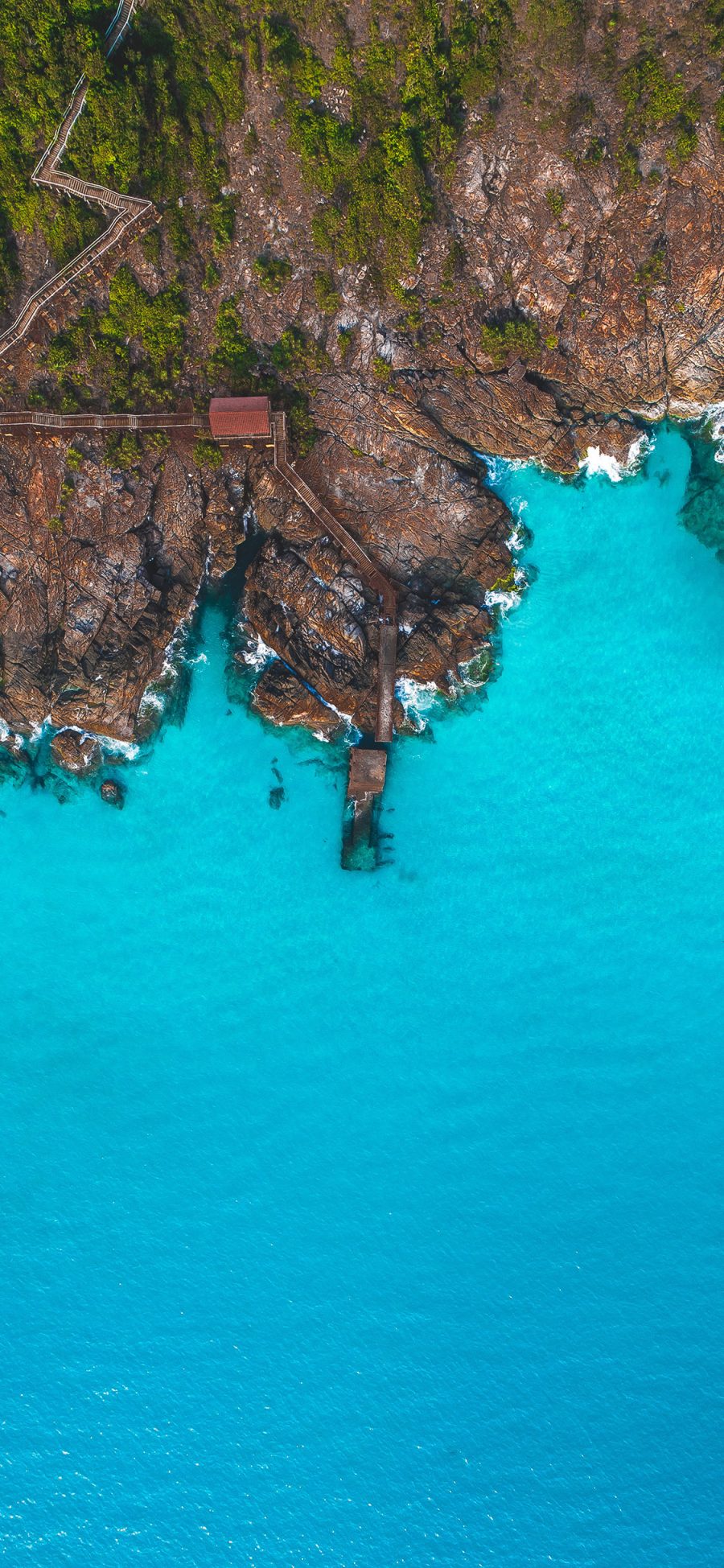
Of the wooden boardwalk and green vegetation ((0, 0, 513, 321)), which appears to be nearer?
green vegetation ((0, 0, 513, 321))

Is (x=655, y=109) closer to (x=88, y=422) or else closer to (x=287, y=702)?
(x=88, y=422)

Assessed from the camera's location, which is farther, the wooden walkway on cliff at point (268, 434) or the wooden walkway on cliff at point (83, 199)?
the wooden walkway on cliff at point (268, 434)

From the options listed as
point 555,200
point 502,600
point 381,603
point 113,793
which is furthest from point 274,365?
point 113,793

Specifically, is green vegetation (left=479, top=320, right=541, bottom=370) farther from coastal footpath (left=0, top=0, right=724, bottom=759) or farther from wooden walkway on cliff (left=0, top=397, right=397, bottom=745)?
wooden walkway on cliff (left=0, top=397, right=397, bottom=745)

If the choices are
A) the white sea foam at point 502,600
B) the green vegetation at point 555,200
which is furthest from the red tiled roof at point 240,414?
the green vegetation at point 555,200

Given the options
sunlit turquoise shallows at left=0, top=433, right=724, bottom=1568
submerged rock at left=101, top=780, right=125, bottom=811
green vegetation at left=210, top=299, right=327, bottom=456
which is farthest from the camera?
submerged rock at left=101, top=780, right=125, bottom=811

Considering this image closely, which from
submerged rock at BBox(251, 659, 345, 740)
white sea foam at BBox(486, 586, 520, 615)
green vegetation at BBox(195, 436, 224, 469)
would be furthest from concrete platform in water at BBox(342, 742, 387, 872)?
green vegetation at BBox(195, 436, 224, 469)

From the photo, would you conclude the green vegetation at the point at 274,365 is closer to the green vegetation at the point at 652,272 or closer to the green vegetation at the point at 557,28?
the green vegetation at the point at 557,28

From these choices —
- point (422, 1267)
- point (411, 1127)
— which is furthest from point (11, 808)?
point (422, 1267)
